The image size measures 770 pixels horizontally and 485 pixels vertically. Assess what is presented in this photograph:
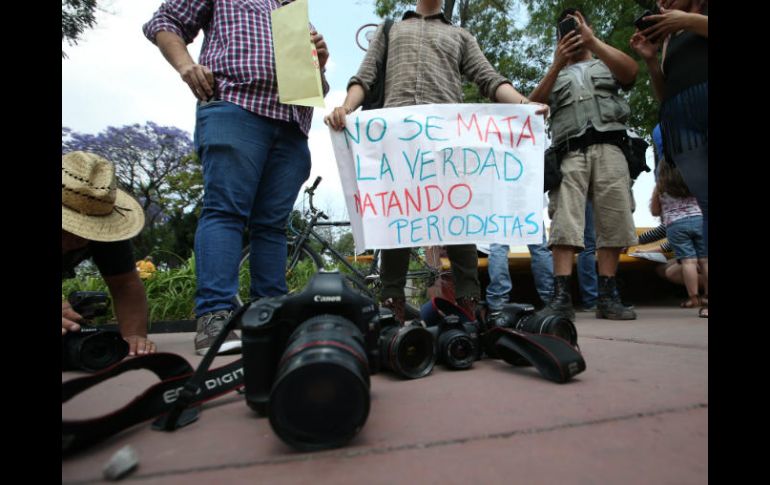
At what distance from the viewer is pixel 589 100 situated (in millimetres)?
2553

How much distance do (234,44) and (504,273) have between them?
2.47 m

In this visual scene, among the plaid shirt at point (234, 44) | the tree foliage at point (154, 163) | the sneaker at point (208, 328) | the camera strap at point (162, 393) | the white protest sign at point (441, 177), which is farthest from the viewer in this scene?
the tree foliage at point (154, 163)

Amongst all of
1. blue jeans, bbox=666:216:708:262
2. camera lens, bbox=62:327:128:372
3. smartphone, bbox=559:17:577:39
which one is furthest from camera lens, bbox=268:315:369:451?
blue jeans, bbox=666:216:708:262

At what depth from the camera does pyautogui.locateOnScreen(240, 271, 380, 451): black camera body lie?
2.00 ft

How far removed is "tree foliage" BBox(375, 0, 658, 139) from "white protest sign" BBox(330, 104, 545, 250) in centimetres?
526

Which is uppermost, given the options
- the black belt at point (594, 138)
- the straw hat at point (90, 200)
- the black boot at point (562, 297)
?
the black belt at point (594, 138)

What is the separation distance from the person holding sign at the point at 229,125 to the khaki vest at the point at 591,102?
1.57 meters

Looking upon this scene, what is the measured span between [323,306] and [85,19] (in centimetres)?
859

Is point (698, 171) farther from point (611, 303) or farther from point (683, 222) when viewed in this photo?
point (683, 222)

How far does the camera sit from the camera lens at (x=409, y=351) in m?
1.18

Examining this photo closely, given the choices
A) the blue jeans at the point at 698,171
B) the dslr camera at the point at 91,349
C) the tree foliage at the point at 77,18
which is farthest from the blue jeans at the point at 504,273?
the tree foliage at the point at 77,18

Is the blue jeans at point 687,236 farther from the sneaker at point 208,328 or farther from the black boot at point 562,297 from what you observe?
the sneaker at point 208,328

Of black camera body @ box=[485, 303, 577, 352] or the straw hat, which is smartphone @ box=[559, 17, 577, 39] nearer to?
black camera body @ box=[485, 303, 577, 352]
